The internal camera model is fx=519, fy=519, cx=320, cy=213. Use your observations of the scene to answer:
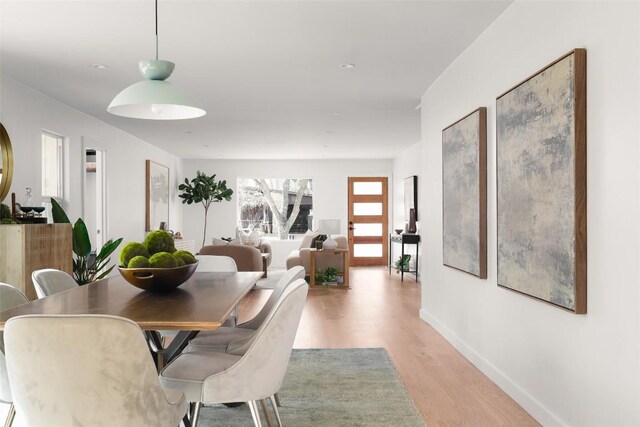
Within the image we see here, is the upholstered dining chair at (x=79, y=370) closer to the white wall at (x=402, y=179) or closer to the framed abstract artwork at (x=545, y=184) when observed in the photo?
the framed abstract artwork at (x=545, y=184)

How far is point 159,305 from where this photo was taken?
2.17m

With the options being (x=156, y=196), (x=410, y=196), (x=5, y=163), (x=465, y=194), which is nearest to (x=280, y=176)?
(x=156, y=196)

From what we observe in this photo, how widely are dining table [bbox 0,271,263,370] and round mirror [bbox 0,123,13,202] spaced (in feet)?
7.25

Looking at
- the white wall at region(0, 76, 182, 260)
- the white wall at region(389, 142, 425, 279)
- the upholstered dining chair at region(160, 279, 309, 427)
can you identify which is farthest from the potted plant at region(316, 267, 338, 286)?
the upholstered dining chair at region(160, 279, 309, 427)

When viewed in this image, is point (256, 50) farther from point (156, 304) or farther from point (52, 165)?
point (52, 165)

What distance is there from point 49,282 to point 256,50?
2231 millimetres

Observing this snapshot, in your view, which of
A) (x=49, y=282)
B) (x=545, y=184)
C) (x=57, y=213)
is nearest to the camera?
(x=545, y=184)

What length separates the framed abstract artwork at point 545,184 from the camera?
7.82ft

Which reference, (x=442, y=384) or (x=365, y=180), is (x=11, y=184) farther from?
(x=365, y=180)

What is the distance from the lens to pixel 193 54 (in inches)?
162

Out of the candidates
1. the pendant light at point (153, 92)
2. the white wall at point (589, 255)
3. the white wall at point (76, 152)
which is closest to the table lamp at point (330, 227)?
the white wall at point (76, 152)

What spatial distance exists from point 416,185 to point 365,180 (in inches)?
103

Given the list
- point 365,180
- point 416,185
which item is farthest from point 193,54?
point 365,180

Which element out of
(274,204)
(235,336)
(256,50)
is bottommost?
(235,336)
